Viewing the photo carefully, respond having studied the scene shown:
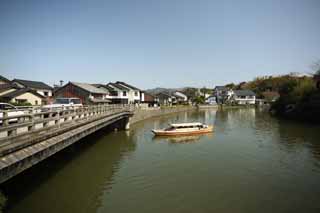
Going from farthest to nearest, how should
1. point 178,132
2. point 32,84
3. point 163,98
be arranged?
point 163,98 → point 32,84 → point 178,132

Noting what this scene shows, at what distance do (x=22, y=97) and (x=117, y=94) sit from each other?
2438 centimetres

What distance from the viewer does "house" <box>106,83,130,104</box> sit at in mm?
55156

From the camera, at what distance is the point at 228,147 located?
65.5 ft

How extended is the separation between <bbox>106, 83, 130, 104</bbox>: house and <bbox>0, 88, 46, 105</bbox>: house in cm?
1988

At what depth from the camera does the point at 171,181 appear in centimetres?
1170

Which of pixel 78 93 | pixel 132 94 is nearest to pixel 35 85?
pixel 78 93

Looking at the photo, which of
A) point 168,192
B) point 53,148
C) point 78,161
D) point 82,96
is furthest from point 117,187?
point 82,96

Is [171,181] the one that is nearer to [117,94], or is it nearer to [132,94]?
[117,94]

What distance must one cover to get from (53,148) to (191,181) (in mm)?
7584

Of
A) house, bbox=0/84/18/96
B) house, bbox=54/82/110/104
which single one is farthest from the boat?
house, bbox=0/84/18/96

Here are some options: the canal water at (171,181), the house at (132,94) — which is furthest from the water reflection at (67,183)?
the house at (132,94)

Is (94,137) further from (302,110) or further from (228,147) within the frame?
(302,110)

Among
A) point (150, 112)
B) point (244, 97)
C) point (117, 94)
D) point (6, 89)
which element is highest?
point (244, 97)

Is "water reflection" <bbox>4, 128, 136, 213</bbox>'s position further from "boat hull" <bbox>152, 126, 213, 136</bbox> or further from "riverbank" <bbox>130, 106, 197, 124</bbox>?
"riverbank" <bbox>130, 106, 197, 124</bbox>
